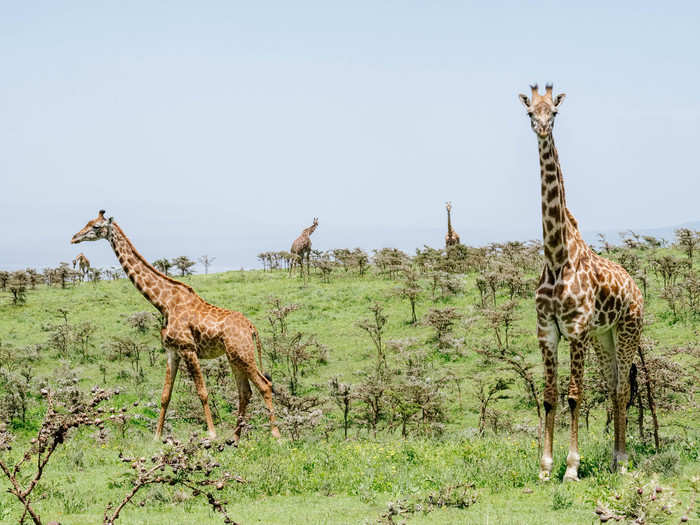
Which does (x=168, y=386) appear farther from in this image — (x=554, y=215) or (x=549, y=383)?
(x=554, y=215)

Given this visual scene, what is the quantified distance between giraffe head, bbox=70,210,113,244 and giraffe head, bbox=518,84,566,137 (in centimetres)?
905

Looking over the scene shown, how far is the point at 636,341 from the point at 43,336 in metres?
25.3

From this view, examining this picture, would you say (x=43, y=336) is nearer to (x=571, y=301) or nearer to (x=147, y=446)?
(x=147, y=446)

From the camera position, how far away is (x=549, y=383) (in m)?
9.73

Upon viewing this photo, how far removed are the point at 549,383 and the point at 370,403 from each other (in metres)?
7.13

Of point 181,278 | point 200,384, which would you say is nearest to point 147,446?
point 200,384

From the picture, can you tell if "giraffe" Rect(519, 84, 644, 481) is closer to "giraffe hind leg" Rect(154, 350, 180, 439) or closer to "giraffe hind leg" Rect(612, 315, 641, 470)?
"giraffe hind leg" Rect(612, 315, 641, 470)

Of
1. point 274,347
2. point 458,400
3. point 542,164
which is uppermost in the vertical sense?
point 542,164

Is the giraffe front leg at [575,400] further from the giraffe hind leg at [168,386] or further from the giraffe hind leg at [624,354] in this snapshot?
the giraffe hind leg at [168,386]

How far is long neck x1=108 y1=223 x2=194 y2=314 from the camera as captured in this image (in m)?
14.0

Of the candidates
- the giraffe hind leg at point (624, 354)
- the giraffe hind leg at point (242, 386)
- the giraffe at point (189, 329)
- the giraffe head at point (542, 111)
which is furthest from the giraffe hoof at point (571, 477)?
the giraffe hind leg at point (242, 386)

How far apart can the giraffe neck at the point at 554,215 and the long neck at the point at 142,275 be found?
7.56m

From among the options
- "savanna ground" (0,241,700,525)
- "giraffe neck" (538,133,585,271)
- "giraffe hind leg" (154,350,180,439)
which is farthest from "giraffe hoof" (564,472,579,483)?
"giraffe hind leg" (154,350,180,439)

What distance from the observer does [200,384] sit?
13641 mm
